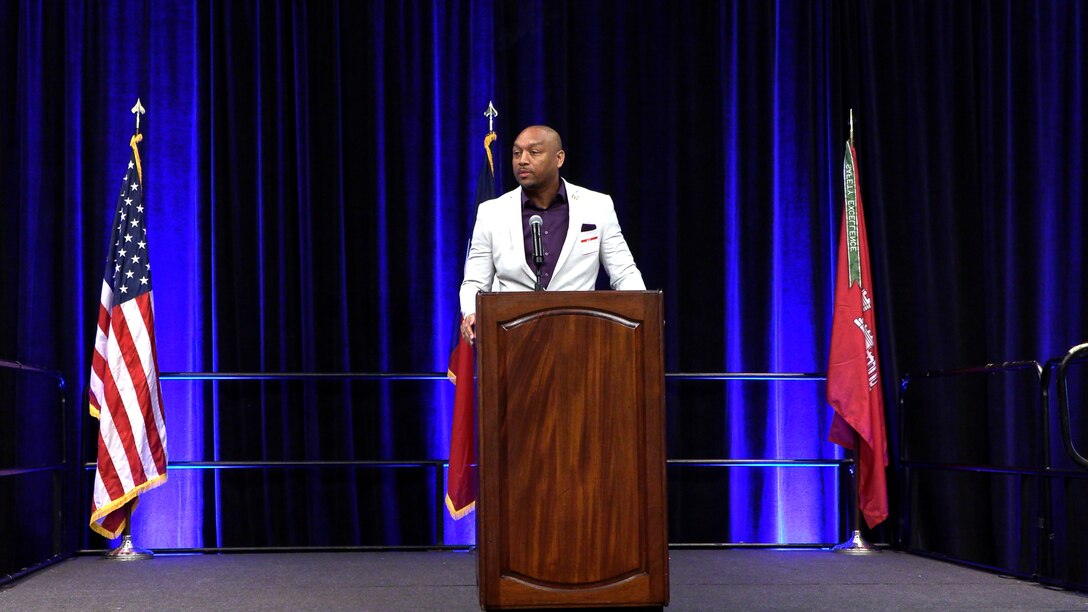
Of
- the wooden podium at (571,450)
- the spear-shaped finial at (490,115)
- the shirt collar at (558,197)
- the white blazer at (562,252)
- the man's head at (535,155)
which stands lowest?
the wooden podium at (571,450)

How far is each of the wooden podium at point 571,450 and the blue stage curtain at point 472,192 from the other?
2.93 metres

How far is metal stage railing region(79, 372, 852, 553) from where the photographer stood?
5590mm

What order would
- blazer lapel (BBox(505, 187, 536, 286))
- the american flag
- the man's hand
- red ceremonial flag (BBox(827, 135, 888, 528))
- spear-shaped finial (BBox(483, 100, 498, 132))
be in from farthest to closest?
spear-shaped finial (BBox(483, 100, 498, 132)), red ceremonial flag (BBox(827, 135, 888, 528)), the american flag, blazer lapel (BBox(505, 187, 536, 286)), the man's hand

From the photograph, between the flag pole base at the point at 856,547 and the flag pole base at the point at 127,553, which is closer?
the flag pole base at the point at 127,553

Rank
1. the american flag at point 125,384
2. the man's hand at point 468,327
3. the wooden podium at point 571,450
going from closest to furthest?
the wooden podium at point 571,450 → the man's hand at point 468,327 → the american flag at point 125,384

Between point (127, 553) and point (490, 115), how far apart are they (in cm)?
273

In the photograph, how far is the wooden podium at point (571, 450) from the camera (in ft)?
9.91

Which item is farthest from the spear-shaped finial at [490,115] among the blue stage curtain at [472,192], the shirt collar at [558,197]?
the shirt collar at [558,197]

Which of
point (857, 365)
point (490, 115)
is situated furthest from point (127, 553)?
point (857, 365)

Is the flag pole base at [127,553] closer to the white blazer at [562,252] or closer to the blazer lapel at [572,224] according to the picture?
the white blazer at [562,252]

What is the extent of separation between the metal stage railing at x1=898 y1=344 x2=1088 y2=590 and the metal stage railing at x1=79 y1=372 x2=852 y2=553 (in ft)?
1.07

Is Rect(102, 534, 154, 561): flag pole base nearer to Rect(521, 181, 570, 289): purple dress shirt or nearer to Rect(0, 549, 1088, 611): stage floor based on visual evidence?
Rect(0, 549, 1088, 611): stage floor

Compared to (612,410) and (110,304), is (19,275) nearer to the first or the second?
(110,304)

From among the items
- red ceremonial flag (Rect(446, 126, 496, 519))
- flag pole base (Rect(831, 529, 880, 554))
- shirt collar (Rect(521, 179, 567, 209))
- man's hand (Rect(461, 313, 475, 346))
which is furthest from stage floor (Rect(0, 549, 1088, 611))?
shirt collar (Rect(521, 179, 567, 209))
